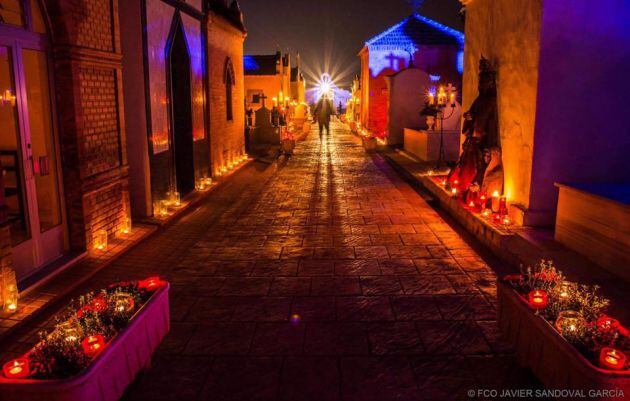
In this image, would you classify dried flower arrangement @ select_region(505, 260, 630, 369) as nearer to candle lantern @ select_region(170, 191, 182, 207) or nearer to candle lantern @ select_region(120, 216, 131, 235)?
candle lantern @ select_region(120, 216, 131, 235)

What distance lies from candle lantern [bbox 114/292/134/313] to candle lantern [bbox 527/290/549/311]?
3.18m

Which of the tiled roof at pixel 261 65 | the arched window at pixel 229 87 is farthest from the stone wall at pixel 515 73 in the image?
the tiled roof at pixel 261 65

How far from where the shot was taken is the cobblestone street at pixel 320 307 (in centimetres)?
411

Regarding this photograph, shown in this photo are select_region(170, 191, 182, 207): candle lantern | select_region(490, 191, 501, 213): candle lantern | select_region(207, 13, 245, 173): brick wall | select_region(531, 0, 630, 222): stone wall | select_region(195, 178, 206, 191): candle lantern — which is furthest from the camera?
select_region(207, 13, 245, 173): brick wall

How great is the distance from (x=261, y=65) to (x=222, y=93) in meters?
28.2

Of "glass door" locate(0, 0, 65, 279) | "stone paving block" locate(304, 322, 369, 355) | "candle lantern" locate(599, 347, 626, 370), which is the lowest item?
"stone paving block" locate(304, 322, 369, 355)

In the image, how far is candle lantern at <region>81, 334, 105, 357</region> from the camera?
3.42 meters

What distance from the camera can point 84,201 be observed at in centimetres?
686

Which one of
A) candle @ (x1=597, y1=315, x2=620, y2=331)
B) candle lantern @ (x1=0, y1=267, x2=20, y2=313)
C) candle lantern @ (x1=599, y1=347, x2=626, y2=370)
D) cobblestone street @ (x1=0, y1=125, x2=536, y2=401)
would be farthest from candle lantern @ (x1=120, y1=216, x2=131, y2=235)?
candle lantern @ (x1=599, y1=347, x2=626, y2=370)

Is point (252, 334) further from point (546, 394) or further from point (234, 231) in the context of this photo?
point (234, 231)

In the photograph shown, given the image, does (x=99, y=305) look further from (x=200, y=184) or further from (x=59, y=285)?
(x=200, y=184)

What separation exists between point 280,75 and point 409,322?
37958 millimetres

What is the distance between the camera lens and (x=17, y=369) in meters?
3.17

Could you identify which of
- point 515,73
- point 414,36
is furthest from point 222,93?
point 414,36
